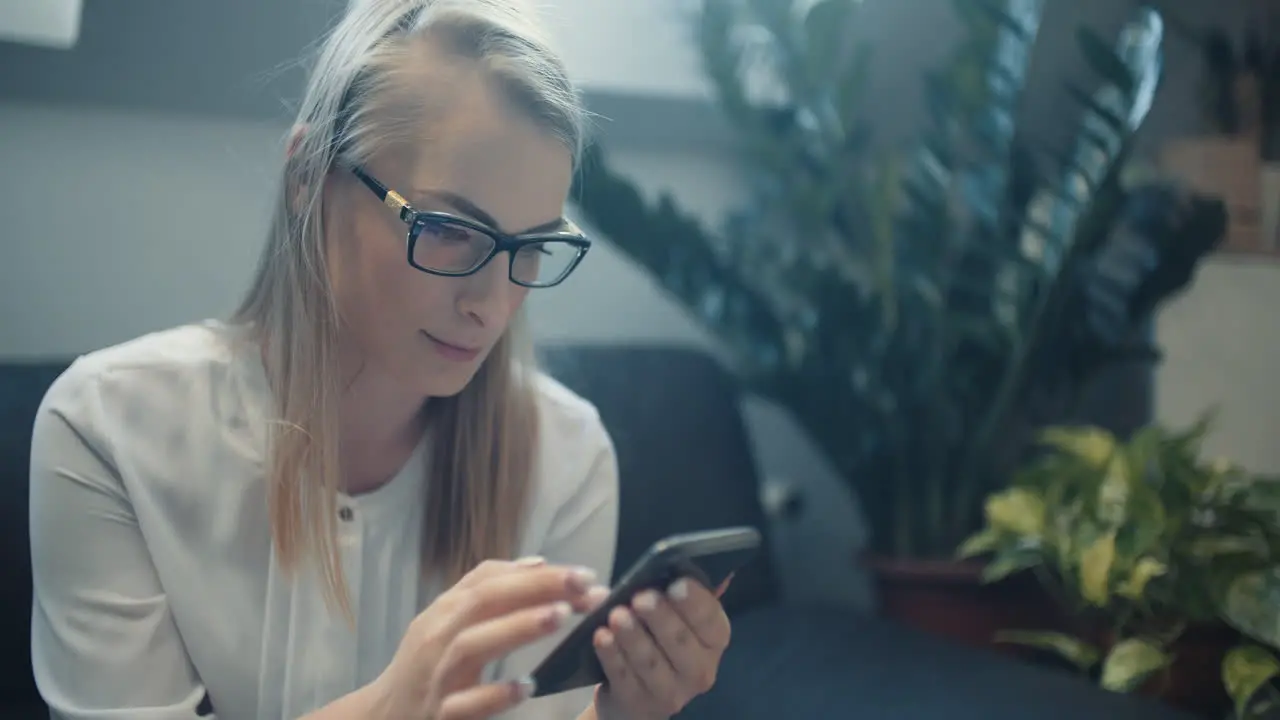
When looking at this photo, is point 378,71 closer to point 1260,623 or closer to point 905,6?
point 1260,623

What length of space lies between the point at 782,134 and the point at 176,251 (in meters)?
0.86

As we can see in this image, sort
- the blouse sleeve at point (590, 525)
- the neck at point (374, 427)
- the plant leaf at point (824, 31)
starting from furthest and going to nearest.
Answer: the plant leaf at point (824, 31) < the blouse sleeve at point (590, 525) < the neck at point (374, 427)

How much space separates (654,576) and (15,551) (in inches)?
24.8

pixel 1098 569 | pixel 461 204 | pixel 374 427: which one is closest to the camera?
pixel 461 204

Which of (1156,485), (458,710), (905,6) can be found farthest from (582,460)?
(905,6)

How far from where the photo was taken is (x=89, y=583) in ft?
2.51

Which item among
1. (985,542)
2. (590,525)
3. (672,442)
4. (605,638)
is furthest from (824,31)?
(605,638)

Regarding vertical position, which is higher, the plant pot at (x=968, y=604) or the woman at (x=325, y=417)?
the woman at (x=325, y=417)

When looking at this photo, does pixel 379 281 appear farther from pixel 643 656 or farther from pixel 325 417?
pixel 643 656

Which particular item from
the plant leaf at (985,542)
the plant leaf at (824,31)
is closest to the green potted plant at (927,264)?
the plant leaf at (824,31)

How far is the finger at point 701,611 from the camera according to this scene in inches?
26.0

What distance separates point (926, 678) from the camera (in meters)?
1.16

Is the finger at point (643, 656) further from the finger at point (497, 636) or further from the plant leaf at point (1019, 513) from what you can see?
the plant leaf at point (1019, 513)

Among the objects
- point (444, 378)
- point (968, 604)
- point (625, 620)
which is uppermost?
point (444, 378)
